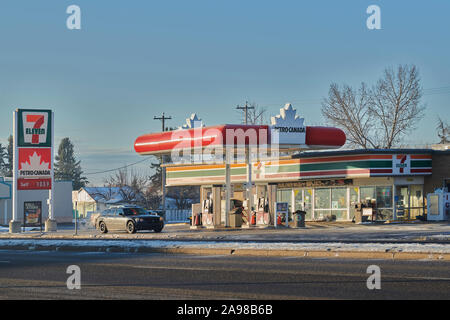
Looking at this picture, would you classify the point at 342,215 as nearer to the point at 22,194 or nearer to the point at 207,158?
the point at 207,158

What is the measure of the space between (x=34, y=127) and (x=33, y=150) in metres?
1.46

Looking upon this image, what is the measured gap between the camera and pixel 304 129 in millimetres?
37312

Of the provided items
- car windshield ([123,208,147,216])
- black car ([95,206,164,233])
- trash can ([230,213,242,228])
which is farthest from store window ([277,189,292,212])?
car windshield ([123,208,147,216])

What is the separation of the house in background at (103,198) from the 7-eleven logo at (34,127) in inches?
2112

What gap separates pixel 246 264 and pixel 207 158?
29.9 metres

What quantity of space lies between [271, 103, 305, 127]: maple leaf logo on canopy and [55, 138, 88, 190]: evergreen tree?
11063cm

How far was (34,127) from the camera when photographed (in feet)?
150

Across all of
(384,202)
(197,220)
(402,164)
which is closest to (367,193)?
(384,202)

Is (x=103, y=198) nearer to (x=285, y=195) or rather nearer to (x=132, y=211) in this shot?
(x=285, y=195)

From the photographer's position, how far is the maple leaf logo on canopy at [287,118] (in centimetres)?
3666

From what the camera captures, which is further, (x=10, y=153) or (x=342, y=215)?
(x=10, y=153)

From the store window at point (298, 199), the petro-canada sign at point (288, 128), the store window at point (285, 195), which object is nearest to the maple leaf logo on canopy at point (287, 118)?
the petro-canada sign at point (288, 128)

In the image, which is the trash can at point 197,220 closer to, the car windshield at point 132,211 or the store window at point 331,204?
the car windshield at point 132,211
